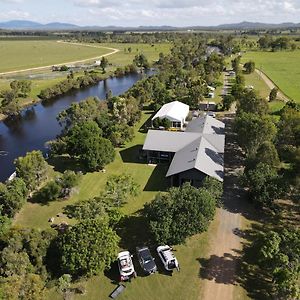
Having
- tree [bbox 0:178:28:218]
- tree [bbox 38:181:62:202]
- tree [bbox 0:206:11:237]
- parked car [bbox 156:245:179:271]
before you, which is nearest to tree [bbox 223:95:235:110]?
tree [bbox 38:181:62:202]

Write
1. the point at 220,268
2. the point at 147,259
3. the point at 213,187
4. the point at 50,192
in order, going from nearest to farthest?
1. the point at 147,259
2. the point at 220,268
3. the point at 213,187
4. the point at 50,192

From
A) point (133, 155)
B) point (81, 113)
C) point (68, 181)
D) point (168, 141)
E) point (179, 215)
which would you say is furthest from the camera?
point (81, 113)

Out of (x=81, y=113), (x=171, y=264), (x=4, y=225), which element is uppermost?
(x=81, y=113)

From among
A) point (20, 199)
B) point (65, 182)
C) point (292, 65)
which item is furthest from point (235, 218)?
point (292, 65)

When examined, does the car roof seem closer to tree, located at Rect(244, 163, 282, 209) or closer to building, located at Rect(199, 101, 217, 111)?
tree, located at Rect(244, 163, 282, 209)

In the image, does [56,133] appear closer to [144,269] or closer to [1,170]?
[1,170]

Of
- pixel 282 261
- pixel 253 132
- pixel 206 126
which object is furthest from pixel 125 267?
pixel 206 126

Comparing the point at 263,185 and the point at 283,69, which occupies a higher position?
the point at 283,69

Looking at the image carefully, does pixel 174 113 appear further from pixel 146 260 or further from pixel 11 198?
pixel 146 260
